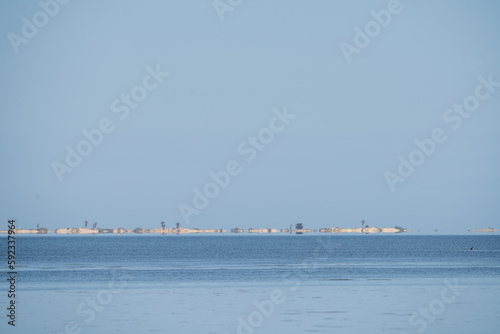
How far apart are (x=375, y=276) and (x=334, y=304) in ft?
78.8

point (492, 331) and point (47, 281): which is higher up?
point (47, 281)

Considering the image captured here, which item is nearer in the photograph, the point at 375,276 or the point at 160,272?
the point at 375,276

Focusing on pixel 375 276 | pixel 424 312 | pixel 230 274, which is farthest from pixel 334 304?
pixel 230 274

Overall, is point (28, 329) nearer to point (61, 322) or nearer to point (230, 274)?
point (61, 322)

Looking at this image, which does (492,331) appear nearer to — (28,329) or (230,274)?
(28,329)

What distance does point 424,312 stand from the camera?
127 feet

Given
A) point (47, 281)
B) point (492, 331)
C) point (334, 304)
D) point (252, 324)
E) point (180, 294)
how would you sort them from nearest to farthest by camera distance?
point (492, 331) → point (252, 324) → point (334, 304) → point (180, 294) → point (47, 281)

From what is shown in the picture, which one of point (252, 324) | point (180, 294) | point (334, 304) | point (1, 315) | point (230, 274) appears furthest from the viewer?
point (230, 274)

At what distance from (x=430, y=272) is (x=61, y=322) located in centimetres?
4259

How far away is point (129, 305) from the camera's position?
43.0 metres

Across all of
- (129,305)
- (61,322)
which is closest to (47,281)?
(129,305)

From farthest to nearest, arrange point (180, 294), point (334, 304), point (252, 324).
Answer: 1. point (180, 294)
2. point (334, 304)
3. point (252, 324)

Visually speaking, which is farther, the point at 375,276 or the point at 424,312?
the point at 375,276

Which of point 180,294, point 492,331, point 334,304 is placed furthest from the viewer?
point 180,294
